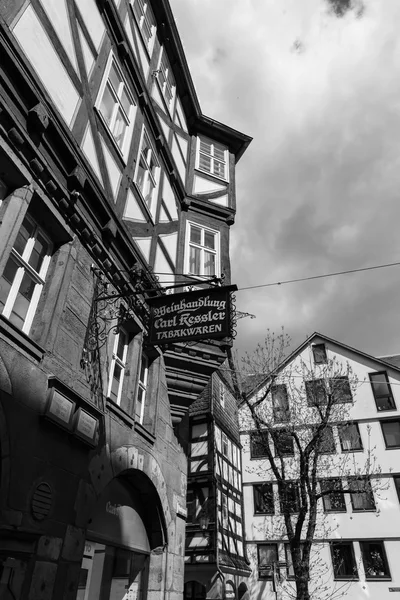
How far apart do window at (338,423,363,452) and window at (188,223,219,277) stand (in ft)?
50.2

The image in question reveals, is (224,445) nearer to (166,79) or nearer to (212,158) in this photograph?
(212,158)

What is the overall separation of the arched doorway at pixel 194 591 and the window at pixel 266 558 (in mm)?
4756

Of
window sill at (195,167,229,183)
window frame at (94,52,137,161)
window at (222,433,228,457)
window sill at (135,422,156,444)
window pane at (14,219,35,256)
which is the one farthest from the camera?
window at (222,433,228,457)

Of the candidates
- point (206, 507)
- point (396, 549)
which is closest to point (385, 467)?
point (396, 549)

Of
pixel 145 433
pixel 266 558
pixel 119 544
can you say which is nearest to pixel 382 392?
pixel 266 558

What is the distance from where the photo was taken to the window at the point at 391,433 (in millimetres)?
22484

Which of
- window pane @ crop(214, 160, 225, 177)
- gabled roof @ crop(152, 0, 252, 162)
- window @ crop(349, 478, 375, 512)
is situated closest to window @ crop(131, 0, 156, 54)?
gabled roof @ crop(152, 0, 252, 162)

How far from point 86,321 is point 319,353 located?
2231 centimetres

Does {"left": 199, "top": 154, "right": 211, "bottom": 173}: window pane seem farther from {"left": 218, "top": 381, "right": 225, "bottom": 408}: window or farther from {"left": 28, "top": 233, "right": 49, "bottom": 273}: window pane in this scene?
{"left": 218, "top": 381, "right": 225, "bottom": 408}: window

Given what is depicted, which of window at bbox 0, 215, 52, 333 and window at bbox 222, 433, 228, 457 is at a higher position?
window at bbox 222, 433, 228, 457

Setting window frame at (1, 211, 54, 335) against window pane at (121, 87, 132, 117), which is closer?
window frame at (1, 211, 54, 335)

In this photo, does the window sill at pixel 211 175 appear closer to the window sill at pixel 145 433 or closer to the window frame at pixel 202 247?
the window frame at pixel 202 247

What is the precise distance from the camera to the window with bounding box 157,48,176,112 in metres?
11.8

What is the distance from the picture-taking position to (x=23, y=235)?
5.41 m
